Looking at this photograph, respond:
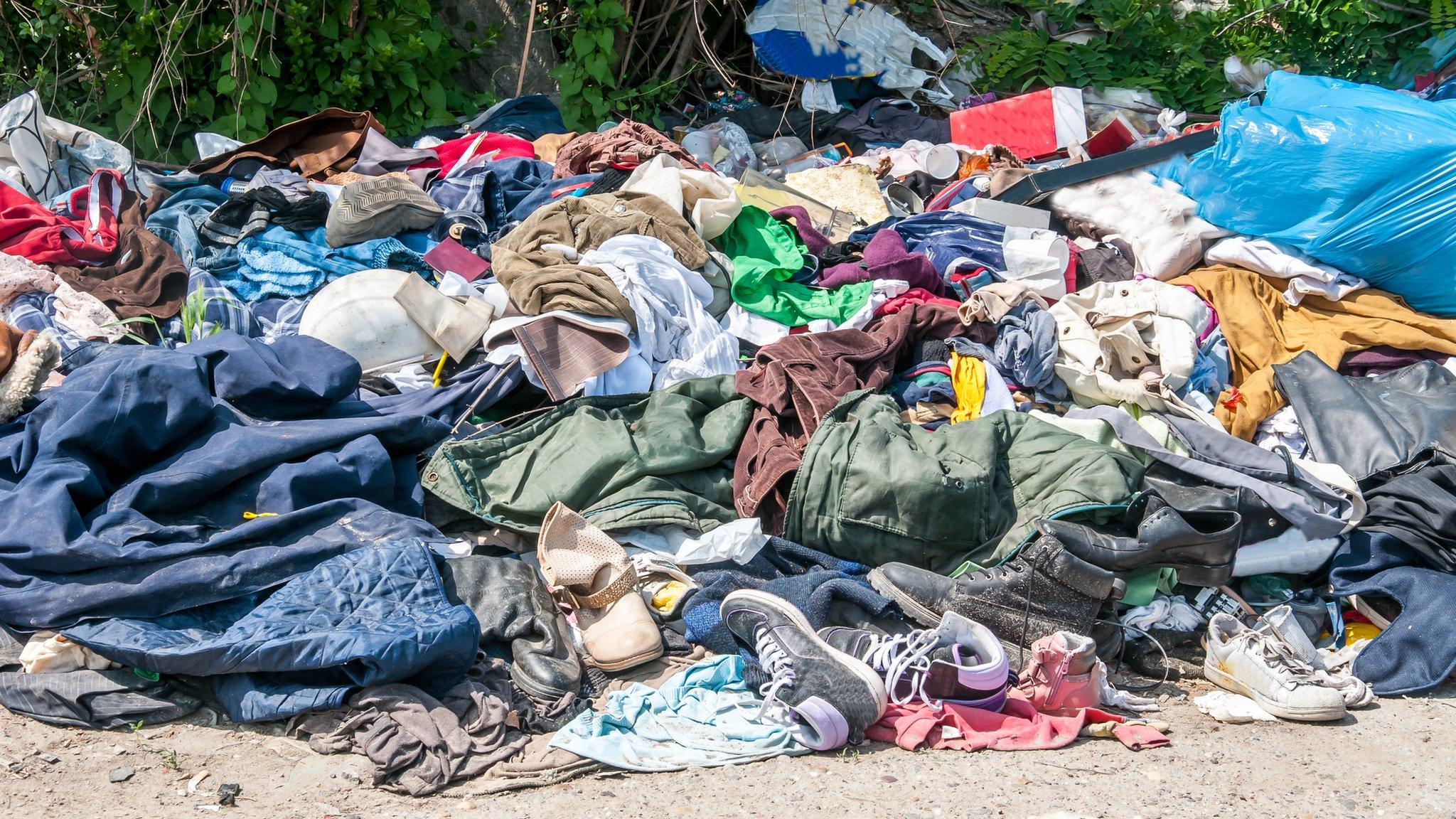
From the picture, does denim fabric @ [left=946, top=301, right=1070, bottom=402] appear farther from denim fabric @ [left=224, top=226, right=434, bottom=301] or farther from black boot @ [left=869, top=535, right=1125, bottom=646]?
denim fabric @ [left=224, top=226, right=434, bottom=301]

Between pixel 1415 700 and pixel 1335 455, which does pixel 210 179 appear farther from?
pixel 1415 700

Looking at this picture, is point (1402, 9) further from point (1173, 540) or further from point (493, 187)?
point (493, 187)

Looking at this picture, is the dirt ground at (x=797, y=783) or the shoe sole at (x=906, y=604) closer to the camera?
the dirt ground at (x=797, y=783)

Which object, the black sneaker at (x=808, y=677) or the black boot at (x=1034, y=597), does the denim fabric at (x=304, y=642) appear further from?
the black boot at (x=1034, y=597)

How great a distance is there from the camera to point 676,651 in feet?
9.72

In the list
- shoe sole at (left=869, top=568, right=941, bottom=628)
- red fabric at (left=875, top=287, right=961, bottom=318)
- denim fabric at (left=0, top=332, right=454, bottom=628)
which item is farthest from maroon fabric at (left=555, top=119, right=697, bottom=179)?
shoe sole at (left=869, top=568, right=941, bottom=628)

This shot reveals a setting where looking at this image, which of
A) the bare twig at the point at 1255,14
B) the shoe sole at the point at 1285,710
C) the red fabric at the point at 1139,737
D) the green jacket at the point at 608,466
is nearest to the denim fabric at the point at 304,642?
the green jacket at the point at 608,466

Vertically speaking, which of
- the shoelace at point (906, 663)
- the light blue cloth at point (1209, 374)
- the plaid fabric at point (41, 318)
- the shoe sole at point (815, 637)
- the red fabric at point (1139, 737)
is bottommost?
the red fabric at point (1139, 737)

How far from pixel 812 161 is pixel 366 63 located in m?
2.30

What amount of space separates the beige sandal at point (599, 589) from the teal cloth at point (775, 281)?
1.45 metres

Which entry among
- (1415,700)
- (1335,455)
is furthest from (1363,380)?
(1415,700)

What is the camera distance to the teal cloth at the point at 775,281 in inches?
165

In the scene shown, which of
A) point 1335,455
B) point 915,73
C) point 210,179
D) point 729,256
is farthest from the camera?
point 915,73

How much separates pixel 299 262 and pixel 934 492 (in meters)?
2.55
